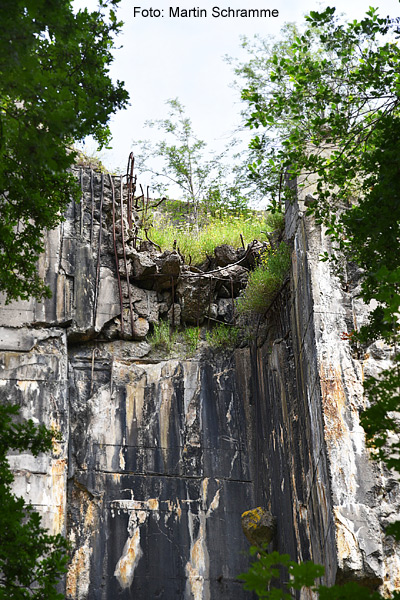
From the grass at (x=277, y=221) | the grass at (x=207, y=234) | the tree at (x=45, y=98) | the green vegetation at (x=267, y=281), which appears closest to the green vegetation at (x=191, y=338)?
the green vegetation at (x=267, y=281)

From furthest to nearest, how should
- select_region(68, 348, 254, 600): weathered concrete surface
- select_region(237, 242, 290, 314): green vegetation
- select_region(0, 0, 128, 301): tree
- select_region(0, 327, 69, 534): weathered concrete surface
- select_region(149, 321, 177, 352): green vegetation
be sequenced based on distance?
1. select_region(149, 321, 177, 352): green vegetation
2. select_region(237, 242, 290, 314): green vegetation
3. select_region(68, 348, 254, 600): weathered concrete surface
4. select_region(0, 327, 69, 534): weathered concrete surface
5. select_region(0, 0, 128, 301): tree

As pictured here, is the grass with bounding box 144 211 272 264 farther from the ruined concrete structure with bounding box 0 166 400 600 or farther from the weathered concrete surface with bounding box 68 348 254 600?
the weathered concrete surface with bounding box 68 348 254 600

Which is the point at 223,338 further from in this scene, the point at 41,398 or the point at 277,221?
the point at 41,398

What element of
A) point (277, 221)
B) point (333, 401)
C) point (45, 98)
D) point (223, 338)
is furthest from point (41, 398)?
point (45, 98)

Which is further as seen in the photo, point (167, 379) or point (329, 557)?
point (167, 379)

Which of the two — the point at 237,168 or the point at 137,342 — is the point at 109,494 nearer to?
the point at 137,342

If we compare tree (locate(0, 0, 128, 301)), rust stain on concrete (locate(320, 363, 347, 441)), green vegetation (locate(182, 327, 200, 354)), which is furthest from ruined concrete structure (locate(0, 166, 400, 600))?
tree (locate(0, 0, 128, 301))

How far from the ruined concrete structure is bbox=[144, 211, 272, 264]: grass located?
1177 mm

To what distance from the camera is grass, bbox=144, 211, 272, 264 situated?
40.7ft

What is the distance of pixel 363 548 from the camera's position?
7258 millimetres

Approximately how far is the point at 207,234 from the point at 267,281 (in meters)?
3.58

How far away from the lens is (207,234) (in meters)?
13.5

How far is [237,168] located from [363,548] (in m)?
10.3

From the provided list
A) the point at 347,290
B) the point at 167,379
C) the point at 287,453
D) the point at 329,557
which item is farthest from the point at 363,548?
the point at 167,379
